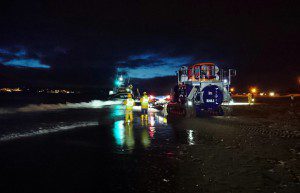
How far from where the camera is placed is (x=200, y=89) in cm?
1977

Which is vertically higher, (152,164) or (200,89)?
(200,89)

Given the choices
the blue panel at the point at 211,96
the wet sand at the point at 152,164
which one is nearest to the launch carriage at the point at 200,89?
the blue panel at the point at 211,96

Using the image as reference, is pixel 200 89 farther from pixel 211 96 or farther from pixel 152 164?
pixel 152 164

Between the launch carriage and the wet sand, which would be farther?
the launch carriage

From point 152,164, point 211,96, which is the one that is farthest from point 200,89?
point 152,164

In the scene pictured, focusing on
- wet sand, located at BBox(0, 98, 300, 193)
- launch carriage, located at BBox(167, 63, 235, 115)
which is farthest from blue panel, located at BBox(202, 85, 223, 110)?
wet sand, located at BBox(0, 98, 300, 193)

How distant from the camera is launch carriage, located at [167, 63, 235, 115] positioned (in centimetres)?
1975

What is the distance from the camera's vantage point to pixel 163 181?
18.3ft

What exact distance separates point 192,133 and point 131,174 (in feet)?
20.4

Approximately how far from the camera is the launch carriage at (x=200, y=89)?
19.8 meters

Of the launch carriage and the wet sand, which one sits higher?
the launch carriage

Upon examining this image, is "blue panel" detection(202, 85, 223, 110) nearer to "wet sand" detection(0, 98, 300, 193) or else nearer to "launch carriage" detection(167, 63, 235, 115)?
"launch carriage" detection(167, 63, 235, 115)

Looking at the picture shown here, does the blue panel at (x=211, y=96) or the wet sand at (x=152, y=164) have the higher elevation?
the blue panel at (x=211, y=96)

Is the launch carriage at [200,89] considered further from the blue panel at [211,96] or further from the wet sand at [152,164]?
the wet sand at [152,164]
